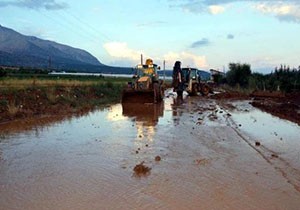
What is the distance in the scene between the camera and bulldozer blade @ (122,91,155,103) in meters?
29.0

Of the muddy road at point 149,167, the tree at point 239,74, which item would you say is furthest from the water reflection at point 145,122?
the tree at point 239,74

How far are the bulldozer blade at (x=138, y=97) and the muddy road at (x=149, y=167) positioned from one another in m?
12.0

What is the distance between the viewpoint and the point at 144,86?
3000 cm

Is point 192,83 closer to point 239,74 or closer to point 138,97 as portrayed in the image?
point 138,97

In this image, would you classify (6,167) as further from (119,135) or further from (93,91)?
(93,91)

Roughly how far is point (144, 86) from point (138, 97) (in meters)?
1.20

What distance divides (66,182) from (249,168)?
3901 mm

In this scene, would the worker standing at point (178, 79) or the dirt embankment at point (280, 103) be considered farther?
the worker standing at point (178, 79)

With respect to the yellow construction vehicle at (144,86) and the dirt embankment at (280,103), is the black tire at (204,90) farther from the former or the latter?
the yellow construction vehicle at (144,86)

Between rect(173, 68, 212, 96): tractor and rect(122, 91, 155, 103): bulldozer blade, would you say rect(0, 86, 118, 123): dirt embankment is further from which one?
rect(173, 68, 212, 96): tractor

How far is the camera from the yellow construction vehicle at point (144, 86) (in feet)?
95.2

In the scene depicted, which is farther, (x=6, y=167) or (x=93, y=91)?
(x=93, y=91)

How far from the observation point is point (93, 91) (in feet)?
119

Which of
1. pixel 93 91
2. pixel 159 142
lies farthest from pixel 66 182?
pixel 93 91
